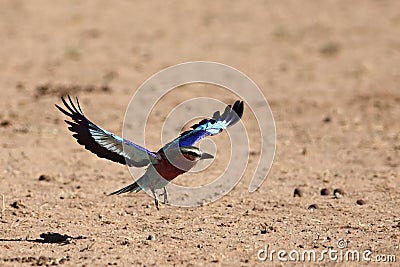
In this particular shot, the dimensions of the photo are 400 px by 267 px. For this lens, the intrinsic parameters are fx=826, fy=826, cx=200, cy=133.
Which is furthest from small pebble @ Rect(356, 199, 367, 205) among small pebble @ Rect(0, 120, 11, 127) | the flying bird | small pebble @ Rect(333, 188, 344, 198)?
small pebble @ Rect(0, 120, 11, 127)

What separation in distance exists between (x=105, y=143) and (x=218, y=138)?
163 inches

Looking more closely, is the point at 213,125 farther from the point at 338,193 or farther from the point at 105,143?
the point at 338,193

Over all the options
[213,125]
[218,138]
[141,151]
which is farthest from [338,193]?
[218,138]

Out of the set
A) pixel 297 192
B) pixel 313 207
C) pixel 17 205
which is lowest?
pixel 17 205

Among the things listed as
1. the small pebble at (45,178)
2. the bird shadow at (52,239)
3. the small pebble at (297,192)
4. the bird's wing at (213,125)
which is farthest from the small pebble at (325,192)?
the small pebble at (45,178)

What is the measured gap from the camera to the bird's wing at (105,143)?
6023 millimetres

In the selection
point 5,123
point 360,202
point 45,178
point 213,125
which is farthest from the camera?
point 5,123

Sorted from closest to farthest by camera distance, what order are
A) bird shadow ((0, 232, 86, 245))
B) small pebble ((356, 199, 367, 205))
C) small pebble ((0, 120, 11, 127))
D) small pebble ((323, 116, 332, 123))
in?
Answer: bird shadow ((0, 232, 86, 245))
small pebble ((356, 199, 367, 205))
small pebble ((0, 120, 11, 127))
small pebble ((323, 116, 332, 123))

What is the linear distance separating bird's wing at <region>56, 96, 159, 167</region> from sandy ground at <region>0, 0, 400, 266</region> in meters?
0.63

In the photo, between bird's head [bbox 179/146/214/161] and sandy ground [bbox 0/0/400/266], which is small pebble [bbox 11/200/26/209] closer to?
sandy ground [bbox 0/0/400/266]

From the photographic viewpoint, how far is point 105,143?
237 inches

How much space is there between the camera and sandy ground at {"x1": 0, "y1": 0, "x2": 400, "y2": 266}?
6238 millimetres

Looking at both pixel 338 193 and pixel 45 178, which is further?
pixel 45 178

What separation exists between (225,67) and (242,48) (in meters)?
1.50
